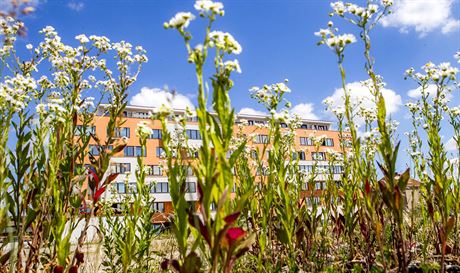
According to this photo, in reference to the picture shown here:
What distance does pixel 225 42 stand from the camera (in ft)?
5.92

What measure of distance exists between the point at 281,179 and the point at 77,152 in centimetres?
167

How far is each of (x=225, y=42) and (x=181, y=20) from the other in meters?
0.24

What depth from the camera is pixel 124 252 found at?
284cm

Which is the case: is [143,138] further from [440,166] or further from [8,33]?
[440,166]

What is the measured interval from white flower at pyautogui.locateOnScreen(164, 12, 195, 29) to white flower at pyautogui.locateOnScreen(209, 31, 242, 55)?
0.12 meters

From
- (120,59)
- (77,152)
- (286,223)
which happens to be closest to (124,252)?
(77,152)

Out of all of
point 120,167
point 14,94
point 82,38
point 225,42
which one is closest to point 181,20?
point 225,42

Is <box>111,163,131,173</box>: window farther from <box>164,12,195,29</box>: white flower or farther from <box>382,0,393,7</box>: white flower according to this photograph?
<box>382,0,393,7</box>: white flower

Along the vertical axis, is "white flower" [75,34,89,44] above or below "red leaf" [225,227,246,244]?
above

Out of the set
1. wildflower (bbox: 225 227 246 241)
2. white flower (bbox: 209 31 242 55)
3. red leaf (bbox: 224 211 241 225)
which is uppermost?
white flower (bbox: 209 31 242 55)

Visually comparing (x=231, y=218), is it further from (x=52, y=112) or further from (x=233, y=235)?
(x=52, y=112)

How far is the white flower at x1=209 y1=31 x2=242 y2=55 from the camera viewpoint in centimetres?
174

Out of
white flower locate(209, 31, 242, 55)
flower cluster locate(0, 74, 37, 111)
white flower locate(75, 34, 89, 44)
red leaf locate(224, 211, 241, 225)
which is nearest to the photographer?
red leaf locate(224, 211, 241, 225)

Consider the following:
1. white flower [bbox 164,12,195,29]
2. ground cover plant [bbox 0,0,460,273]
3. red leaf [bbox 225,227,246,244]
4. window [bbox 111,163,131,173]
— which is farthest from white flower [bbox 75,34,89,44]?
red leaf [bbox 225,227,246,244]
